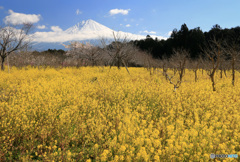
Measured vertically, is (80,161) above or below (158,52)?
below

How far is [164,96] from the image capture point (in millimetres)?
9062

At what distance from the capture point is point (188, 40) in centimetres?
4303

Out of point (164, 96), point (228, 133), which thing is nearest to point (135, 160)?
point (228, 133)

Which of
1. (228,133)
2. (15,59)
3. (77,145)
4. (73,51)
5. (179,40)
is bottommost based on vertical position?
(77,145)

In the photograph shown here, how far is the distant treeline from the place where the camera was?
130 feet

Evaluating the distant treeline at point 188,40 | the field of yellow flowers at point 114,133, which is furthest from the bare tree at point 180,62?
the distant treeline at point 188,40

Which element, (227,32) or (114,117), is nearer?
(114,117)

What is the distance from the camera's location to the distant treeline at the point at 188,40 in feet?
130

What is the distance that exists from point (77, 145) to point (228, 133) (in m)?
4.74

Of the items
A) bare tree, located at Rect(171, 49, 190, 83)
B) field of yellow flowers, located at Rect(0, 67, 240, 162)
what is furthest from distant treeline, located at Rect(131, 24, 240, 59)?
field of yellow flowers, located at Rect(0, 67, 240, 162)

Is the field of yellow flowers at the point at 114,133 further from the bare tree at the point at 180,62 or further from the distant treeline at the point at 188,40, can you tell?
the distant treeline at the point at 188,40

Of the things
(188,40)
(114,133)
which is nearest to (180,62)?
(114,133)

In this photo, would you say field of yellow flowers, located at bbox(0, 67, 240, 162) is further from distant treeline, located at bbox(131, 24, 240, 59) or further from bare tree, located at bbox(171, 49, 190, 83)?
distant treeline, located at bbox(131, 24, 240, 59)

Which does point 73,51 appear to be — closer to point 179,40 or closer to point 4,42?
point 4,42
